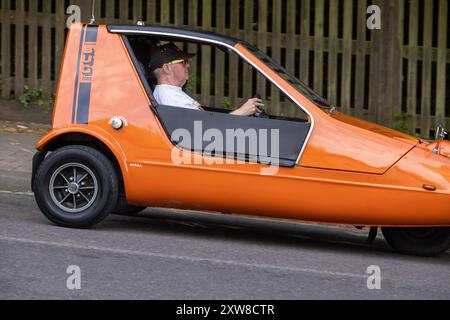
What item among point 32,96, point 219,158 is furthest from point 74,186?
point 32,96

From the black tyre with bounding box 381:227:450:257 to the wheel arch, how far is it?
7.33ft

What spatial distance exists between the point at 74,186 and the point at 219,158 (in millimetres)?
1194

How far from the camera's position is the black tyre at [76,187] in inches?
356

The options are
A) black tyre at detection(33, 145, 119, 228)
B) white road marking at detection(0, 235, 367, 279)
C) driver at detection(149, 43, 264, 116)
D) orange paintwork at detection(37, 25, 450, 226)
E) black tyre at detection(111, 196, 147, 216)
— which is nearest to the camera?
white road marking at detection(0, 235, 367, 279)

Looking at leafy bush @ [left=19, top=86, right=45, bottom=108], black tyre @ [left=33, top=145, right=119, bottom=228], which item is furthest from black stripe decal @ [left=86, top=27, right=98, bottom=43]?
leafy bush @ [left=19, top=86, right=45, bottom=108]

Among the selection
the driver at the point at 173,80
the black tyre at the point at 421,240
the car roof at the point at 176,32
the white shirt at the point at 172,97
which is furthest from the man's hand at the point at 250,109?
the black tyre at the point at 421,240

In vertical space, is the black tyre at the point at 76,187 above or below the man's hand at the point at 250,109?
below

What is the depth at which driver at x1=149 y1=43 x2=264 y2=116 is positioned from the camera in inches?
361

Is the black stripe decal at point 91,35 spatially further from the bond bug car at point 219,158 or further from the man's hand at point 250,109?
the man's hand at point 250,109

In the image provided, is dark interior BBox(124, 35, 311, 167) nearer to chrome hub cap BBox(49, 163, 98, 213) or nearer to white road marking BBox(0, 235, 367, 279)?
chrome hub cap BBox(49, 163, 98, 213)

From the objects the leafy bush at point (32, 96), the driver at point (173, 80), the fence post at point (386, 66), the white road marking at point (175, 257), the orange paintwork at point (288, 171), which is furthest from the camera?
the leafy bush at point (32, 96)

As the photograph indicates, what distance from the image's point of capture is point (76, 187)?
912 centimetres
